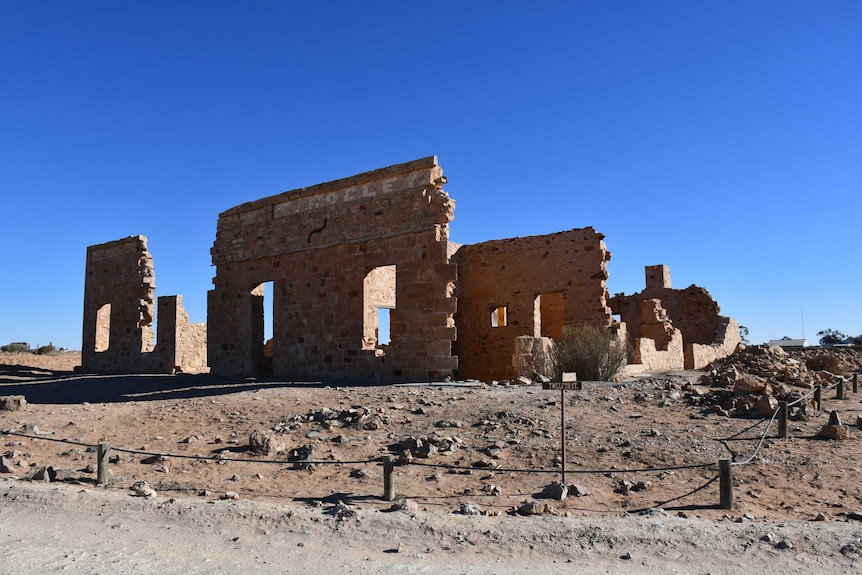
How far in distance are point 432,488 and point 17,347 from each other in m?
37.2

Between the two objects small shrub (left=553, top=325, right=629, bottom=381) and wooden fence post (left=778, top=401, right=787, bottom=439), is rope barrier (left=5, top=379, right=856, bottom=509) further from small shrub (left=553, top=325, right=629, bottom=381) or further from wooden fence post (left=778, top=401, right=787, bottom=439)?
small shrub (left=553, top=325, right=629, bottom=381)

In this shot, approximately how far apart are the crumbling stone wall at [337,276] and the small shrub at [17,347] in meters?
24.2

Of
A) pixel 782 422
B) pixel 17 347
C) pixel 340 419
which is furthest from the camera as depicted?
pixel 17 347

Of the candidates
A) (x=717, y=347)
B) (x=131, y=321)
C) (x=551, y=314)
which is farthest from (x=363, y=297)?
(x=717, y=347)

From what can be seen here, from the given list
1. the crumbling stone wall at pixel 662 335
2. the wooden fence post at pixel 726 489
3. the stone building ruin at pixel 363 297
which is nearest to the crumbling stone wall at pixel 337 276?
the stone building ruin at pixel 363 297

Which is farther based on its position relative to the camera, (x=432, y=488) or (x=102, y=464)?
(x=102, y=464)

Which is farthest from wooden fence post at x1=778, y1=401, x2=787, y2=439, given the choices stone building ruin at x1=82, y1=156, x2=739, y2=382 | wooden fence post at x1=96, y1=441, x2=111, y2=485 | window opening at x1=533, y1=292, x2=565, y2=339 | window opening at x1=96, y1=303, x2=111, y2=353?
window opening at x1=96, y1=303, x2=111, y2=353

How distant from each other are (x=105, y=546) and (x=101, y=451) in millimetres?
2153

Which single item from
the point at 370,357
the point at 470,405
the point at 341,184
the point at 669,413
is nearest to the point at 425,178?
the point at 341,184

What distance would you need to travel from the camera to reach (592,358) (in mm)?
13164

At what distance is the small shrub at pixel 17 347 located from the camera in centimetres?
3588

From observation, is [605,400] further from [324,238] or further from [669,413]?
[324,238]

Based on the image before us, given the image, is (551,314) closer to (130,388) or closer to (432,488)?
(130,388)

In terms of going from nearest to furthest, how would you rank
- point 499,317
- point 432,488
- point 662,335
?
point 432,488
point 662,335
point 499,317
